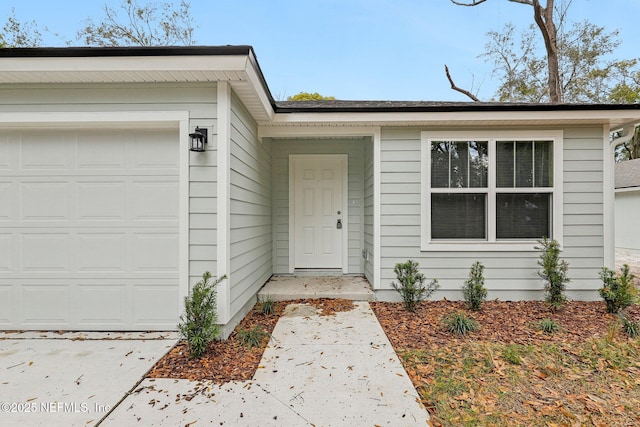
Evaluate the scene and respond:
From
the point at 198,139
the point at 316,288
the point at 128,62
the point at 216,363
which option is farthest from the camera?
the point at 316,288

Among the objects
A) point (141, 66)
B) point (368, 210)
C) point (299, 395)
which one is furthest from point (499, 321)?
point (141, 66)

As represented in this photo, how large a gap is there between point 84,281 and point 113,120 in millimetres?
1637

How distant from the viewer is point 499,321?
352 cm

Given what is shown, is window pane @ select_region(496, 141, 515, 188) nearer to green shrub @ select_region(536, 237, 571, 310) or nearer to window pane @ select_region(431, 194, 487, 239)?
window pane @ select_region(431, 194, 487, 239)

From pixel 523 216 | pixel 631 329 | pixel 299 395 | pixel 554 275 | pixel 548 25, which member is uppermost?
pixel 548 25

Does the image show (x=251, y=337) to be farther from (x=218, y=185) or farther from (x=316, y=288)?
(x=316, y=288)

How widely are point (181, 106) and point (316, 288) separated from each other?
289cm

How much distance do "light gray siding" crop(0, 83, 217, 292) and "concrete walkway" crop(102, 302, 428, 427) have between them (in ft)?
3.58

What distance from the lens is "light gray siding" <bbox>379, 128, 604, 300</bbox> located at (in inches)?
164

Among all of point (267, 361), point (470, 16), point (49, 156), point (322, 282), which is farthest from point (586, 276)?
point (470, 16)

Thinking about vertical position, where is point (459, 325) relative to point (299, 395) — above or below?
above

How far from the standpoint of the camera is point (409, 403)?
79.8 inches

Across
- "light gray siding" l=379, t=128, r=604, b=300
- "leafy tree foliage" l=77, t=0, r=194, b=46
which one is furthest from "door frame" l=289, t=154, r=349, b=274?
"leafy tree foliage" l=77, t=0, r=194, b=46

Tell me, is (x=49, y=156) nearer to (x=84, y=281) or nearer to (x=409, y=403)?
(x=84, y=281)
